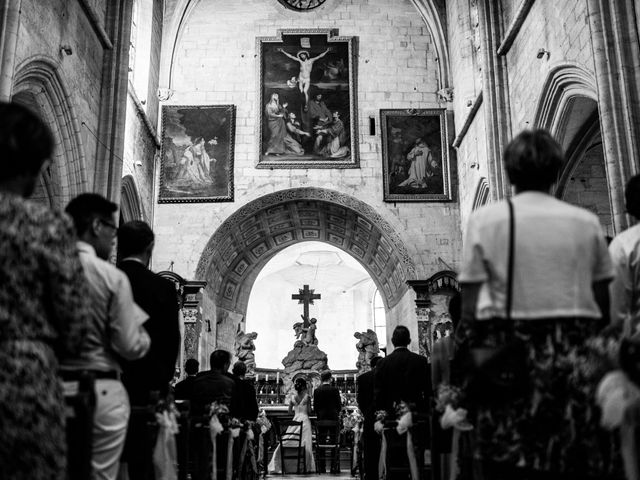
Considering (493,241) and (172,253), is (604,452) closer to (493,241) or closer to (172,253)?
(493,241)

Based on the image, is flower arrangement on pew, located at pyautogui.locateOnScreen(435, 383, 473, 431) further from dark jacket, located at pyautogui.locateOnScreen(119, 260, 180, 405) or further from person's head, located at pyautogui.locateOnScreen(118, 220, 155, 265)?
person's head, located at pyautogui.locateOnScreen(118, 220, 155, 265)

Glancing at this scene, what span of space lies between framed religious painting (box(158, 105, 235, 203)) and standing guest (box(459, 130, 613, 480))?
1635cm

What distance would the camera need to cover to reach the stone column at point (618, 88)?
886 centimetres

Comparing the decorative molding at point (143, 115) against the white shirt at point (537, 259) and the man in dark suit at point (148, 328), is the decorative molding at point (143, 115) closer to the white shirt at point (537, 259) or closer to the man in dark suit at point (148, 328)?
the man in dark suit at point (148, 328)

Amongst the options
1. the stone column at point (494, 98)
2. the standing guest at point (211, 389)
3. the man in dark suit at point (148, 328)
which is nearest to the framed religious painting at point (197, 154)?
the stone column at point (494, 98)

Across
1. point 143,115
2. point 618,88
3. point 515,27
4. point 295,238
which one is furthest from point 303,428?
point 295,238

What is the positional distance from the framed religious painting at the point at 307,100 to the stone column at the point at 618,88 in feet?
33.4

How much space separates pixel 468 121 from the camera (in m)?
Answer: 17.3

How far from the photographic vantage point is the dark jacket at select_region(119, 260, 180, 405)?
421 centimetres

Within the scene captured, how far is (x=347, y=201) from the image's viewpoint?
763 inches

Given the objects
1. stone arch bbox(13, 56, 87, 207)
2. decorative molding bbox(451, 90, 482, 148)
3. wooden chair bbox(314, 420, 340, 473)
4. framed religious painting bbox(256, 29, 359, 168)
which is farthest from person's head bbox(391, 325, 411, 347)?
framed religious painting bbox(256, 29, 359, 168)

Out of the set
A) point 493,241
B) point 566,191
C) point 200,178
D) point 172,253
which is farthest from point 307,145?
point 493,241

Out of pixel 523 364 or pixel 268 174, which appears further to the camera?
pixel 268 174

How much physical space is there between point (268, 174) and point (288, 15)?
4.48 metres
